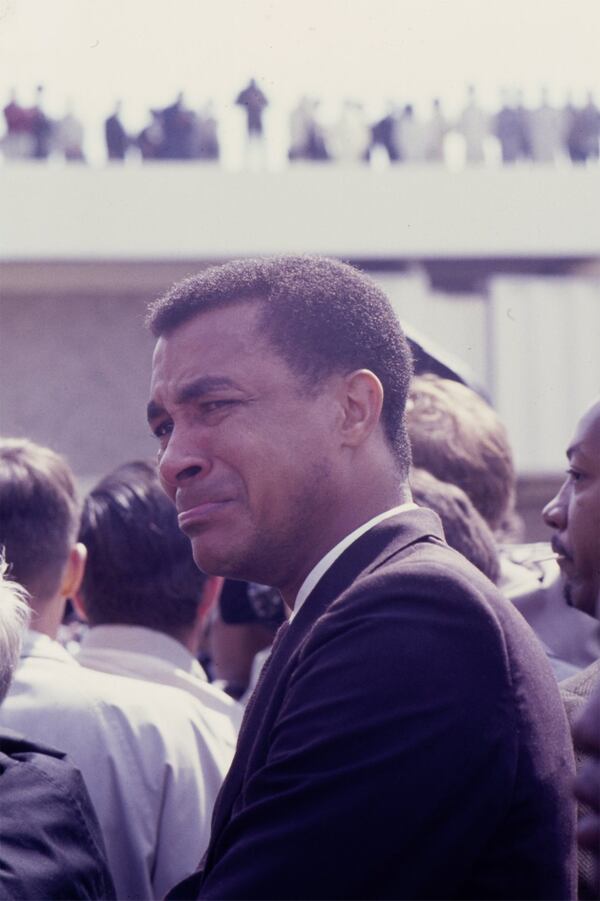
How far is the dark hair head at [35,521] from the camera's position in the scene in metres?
Answer: 2.65

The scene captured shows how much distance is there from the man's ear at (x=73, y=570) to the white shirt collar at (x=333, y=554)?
1094 millimetres

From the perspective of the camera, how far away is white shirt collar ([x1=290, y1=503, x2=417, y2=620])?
167cm

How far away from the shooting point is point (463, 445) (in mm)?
2953

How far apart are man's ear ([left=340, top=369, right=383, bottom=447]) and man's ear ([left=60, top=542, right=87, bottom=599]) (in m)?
1.07

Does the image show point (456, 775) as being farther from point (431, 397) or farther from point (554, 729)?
point (431, 397)

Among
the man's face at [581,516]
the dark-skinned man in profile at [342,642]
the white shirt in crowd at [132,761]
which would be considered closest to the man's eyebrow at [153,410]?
the dark-skinned man in profile at [342,642]

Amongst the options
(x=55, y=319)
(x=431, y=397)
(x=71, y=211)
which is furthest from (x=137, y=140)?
(x=431, y=397)

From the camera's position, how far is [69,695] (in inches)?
95.5

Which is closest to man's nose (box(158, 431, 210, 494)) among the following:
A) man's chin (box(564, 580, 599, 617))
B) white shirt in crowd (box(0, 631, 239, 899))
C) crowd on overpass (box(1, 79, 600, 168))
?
white shirt in crowd (box(0, 631, 239, 899))

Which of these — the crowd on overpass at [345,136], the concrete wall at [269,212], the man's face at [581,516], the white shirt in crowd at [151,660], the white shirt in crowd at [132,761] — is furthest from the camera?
the concrete wall at [269,212]

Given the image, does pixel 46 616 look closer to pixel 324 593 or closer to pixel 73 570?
pixel 73 570

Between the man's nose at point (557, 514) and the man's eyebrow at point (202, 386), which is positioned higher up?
the man's eyebrow at point (202, 386)

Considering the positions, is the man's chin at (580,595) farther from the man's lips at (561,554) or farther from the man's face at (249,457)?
the man's face at (249,457)

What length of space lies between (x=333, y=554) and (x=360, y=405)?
0.23 meters
